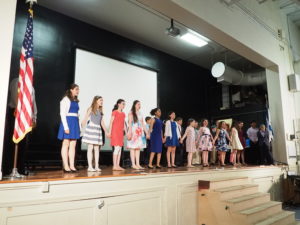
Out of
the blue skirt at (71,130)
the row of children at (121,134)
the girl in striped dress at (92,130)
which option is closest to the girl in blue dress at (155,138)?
the row of children at (121,134)

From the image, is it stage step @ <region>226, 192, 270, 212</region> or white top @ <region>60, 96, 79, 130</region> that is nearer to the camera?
white top @ <region>60, 96, 79, 130</region>

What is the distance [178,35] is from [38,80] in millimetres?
3678

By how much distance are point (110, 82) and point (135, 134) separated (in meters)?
2.76

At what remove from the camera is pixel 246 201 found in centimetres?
444

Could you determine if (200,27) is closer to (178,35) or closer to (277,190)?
(178,35)

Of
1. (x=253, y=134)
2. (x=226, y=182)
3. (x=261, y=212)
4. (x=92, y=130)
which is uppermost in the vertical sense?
(x=253, y=134)

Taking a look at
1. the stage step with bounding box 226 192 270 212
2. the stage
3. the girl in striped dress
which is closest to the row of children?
the girl in striped dress

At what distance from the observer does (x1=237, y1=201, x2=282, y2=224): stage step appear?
395 centimetres

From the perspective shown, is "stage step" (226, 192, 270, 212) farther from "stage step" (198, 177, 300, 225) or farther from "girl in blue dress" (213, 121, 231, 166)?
"girl in blue dress" (213, 121, 231, 166)

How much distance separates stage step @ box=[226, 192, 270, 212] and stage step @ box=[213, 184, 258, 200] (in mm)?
101

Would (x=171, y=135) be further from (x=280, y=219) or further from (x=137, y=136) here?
(x=280, y=219)

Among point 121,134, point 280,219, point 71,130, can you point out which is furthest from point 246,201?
point 71,130

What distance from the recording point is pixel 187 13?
15.9 ft

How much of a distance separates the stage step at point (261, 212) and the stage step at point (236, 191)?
1.17 feet
